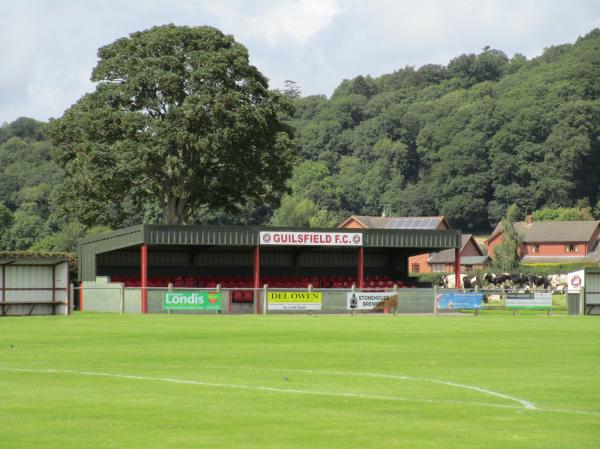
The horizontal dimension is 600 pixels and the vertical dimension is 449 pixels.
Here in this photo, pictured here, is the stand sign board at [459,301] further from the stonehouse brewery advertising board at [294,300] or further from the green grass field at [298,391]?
the green grass field at [298,391]

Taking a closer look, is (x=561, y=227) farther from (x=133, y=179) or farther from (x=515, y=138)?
(x=133, y=179)

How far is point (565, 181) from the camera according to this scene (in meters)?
182

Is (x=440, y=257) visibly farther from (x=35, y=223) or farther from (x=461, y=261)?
(x=35, y=223)

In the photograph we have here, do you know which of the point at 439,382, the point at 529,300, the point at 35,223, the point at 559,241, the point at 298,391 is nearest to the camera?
the point at 298,391

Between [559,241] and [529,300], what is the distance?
10364 cm

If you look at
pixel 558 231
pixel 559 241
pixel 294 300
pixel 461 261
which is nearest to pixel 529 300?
pixel 294 300

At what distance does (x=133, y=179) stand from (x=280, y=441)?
59312mm

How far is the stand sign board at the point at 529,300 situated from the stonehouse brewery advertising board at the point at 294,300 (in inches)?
355

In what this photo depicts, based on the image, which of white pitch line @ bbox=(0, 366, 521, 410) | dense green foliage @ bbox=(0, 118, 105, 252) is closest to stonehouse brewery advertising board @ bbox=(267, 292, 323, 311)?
white pitch line @ bbox=(0, 366, 521, 410)

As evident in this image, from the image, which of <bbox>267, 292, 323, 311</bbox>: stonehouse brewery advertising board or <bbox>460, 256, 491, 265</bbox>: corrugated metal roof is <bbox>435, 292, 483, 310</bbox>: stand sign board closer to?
<bbox>267, 292, 323, 311</bbox>: stonehouse brewery advertising board

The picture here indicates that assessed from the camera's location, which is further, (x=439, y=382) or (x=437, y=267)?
(x=437, y=267)

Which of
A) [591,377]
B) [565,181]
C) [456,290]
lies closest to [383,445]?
[591,377]

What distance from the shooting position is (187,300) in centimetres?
4966

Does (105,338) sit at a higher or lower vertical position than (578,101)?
lower
